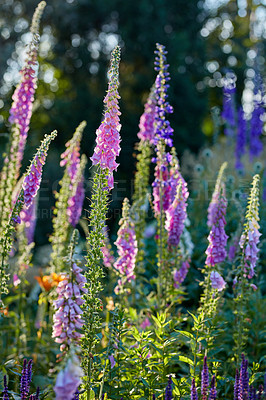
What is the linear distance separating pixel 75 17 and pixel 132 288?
1379 centimetres

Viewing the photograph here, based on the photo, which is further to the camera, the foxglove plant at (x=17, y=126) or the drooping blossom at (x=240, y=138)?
the drooping blossom at (x=240, y=138)

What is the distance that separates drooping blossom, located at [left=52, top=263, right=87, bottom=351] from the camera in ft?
8.33

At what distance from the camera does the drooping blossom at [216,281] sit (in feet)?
11.0

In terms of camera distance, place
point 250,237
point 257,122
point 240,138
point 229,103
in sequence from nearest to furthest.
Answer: point 250,237, point 240,138, point 257,122, point 229,103

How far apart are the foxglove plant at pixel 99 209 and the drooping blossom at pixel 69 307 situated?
6 cm

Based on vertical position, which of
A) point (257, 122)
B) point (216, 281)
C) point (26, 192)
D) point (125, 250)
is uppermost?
point (257, 122)

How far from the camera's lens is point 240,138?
37.2 ft

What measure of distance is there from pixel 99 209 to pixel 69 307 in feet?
1.84

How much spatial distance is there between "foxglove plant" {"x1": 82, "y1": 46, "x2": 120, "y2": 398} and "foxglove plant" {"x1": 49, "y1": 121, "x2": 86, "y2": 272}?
1.68 metres

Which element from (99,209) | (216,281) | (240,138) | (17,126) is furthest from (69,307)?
(240,138)

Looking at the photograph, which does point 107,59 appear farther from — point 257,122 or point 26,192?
point 26,192

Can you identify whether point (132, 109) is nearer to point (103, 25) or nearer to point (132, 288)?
point (103, 25)

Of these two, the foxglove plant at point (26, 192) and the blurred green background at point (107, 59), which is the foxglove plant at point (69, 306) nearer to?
the foxglove plant at point (26, 192)

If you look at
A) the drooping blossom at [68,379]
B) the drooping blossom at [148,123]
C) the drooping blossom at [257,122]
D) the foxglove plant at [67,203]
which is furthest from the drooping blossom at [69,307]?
the drooping blossom at [257,122]
